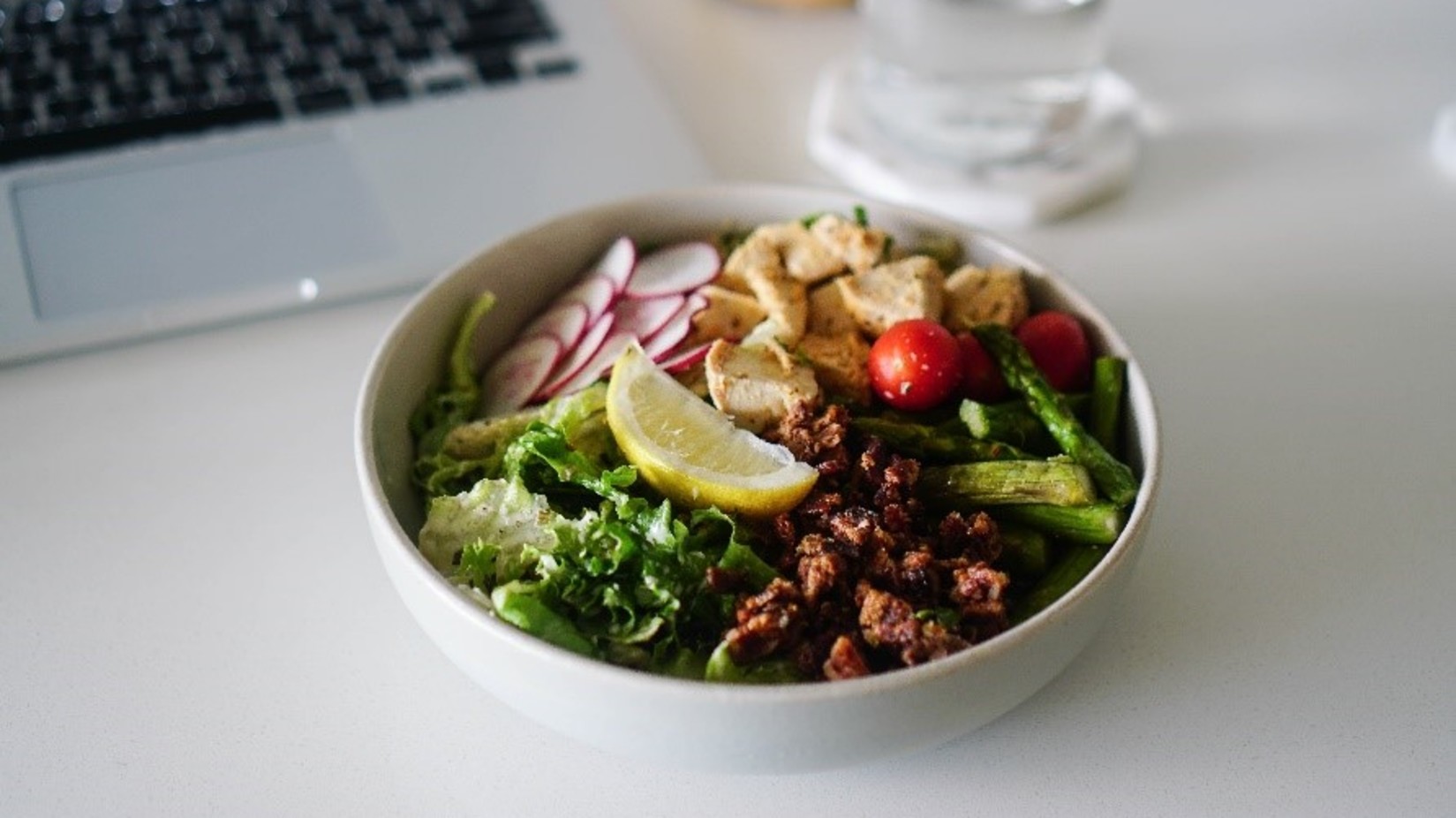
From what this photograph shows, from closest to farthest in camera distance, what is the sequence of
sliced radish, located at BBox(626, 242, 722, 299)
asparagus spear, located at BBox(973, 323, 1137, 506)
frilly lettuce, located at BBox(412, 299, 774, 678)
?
frilly lettuce, located at BBox(412, 299, 774, 678)
asparagus spear, located at BBox(973, 323, 1137, 506)
sliced radish, located at BBox(626, 242, 722, 299)

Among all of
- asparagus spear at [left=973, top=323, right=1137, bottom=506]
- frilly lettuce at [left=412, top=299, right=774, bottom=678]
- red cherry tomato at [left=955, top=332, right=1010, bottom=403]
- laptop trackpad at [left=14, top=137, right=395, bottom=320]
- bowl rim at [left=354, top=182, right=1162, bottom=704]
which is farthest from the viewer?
laptop trackpad at [left=14, top=137, right=395, bottom=320]

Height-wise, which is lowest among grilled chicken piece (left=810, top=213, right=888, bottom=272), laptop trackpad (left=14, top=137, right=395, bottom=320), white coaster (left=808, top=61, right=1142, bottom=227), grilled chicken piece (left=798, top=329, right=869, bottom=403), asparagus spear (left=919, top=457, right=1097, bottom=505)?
laptop trackpad (left=14, top=137, right=395, bottom=320)

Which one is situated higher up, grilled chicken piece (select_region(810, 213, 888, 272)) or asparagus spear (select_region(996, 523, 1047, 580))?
grilled chicken piece (select_region(810, 213, 888, 272))

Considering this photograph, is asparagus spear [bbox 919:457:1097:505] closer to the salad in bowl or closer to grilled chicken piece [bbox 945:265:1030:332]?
the salad in bowl

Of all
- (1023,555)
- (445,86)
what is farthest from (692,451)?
(445,86)

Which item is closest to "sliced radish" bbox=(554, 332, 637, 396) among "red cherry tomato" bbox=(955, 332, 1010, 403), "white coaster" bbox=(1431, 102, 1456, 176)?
"red cherry tomato" bbox=(955, 332, 1010, 403)

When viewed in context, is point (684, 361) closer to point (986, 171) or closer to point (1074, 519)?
point (1074, 519)
